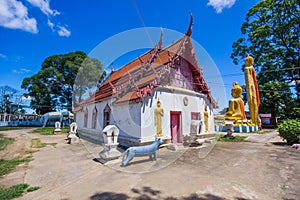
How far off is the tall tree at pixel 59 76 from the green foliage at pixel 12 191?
23.7m

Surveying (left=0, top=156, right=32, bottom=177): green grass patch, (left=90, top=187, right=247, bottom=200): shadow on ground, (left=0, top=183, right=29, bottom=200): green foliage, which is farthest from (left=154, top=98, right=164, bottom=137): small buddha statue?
(left=0, top=156, right=32, bottom=177): green grass patch

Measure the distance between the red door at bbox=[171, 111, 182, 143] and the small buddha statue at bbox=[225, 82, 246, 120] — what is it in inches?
442

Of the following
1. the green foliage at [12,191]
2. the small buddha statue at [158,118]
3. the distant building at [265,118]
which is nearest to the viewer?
the green foliage at [12,191]

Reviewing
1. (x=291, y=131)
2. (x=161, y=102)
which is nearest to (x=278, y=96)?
(x=291, y=131)

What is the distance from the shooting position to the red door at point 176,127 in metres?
9.85

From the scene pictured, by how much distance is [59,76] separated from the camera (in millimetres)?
26719

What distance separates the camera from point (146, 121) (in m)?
8.22

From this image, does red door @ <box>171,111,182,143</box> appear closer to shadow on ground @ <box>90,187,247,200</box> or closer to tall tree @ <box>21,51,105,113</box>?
shadow on ground @ <box>90,187,247,200</box>

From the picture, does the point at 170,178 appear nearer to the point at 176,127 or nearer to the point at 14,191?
the point at 14,191

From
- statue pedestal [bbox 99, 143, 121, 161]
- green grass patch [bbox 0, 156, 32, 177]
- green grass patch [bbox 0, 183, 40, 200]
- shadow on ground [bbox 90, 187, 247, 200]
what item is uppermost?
statue pedestal [bbox 99, 143, 121, 161]

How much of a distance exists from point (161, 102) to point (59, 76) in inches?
966

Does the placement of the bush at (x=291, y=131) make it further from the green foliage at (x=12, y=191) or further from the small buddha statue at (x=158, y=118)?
the green foliage at (x=12, y=191)

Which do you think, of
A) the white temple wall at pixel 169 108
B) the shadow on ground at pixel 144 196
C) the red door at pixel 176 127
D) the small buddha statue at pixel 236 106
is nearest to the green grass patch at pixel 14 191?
the shadow on ground at pixel 144 196

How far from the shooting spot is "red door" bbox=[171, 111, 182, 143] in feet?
32.3
